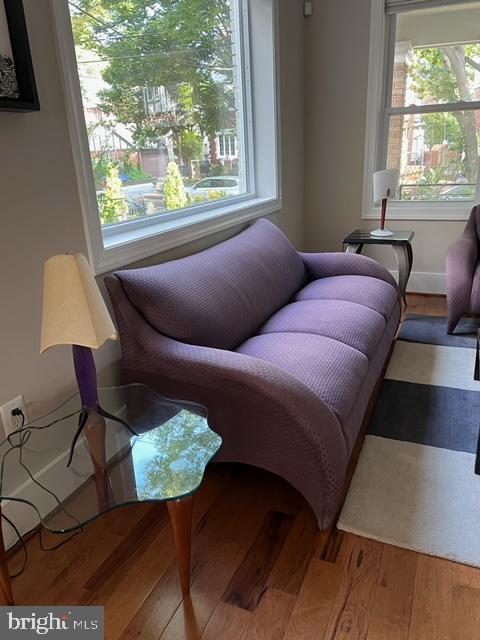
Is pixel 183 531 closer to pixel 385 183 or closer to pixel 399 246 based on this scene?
pixel 399 246

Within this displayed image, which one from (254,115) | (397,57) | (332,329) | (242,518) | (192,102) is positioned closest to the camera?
(242,518)

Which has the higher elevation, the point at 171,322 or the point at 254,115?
the point at 254,115

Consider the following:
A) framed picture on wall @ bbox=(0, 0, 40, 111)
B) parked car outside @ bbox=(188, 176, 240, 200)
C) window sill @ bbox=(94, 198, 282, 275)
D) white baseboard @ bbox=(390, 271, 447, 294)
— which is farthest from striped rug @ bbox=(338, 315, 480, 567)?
framed picture on wall @ bbox=(0, 0, 40, 111)

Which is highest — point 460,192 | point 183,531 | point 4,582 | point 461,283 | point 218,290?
point 460,192

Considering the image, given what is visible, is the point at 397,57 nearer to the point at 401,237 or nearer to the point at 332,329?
the point at 401,237

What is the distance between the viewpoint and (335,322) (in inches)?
79.7

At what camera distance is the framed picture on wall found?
1.27 meters

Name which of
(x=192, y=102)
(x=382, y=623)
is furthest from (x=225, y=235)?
(x=382, y=623)

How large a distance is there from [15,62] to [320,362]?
1328 mm

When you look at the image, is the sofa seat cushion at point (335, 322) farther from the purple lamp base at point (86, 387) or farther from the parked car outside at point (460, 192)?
the parked car outside at point (460, 192)

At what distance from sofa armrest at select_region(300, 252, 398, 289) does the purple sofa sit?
44cm

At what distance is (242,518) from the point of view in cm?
158

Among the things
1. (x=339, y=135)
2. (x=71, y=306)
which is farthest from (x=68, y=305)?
(x=339, y=135)

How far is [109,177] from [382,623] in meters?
1.87
